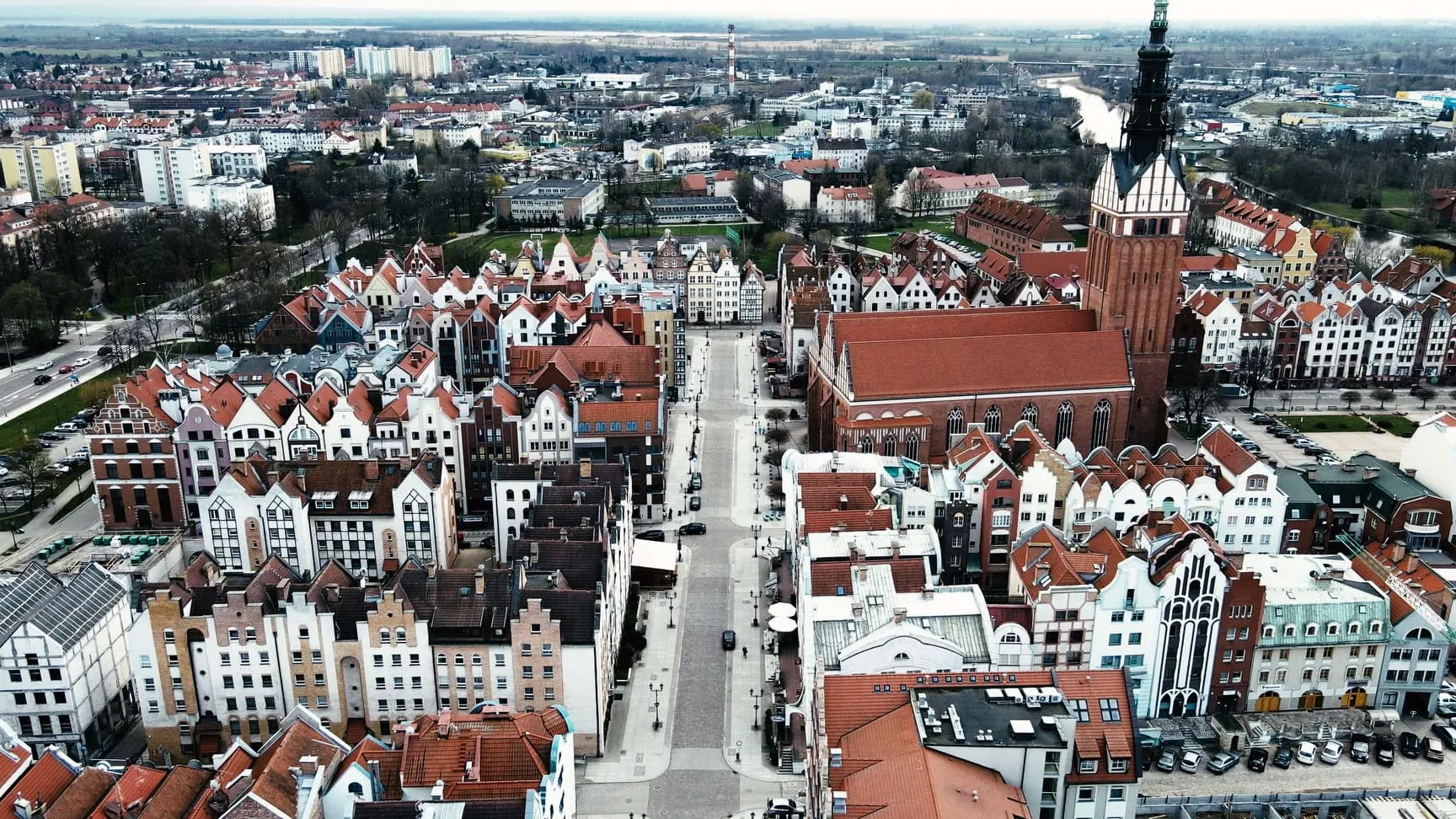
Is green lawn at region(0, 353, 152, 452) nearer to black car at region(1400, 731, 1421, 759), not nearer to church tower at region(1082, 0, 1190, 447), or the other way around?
church tower at region(1082, 0, 1190, 447)

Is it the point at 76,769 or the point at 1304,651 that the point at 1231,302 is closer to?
the point at 1304,651

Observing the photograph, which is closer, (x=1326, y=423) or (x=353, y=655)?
(x=353, y=655)

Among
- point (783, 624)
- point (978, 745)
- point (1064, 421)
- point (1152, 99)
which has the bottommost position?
point (783, 624)

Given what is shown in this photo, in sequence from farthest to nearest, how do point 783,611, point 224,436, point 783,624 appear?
point 224,436
point 783,611
point 783,624

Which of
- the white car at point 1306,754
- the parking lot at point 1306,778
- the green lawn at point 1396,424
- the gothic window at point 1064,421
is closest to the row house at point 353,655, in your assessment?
the parking lot at point 1306,778

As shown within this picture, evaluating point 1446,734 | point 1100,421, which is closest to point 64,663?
point 1446,734

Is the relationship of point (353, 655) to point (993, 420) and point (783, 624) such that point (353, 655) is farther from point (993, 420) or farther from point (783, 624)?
point (993, 420)

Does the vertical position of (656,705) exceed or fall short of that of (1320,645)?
it falls short

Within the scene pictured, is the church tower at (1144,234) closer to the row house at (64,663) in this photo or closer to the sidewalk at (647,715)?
the sidewalk at (647,715)
